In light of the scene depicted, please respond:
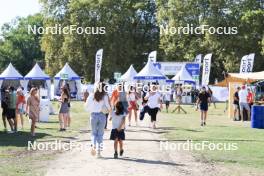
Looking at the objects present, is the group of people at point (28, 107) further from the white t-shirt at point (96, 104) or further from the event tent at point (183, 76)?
the event tent at point (183, 76)

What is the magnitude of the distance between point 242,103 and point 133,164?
18.0 metres

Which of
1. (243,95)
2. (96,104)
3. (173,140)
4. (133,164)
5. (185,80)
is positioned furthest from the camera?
(185,80)

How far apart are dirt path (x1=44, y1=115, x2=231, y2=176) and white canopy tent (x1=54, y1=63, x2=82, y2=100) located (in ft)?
131

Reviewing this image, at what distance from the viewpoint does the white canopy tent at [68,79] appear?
185 feet

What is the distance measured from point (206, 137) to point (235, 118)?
37.6 feet

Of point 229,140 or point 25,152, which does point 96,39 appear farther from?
point 25,152

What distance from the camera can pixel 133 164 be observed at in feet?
41.3

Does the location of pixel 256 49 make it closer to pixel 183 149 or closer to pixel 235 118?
pixel 235 118

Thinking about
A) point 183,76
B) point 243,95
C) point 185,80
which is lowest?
point 243,95

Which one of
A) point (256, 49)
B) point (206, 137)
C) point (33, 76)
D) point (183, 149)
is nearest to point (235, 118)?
point (206, 137)

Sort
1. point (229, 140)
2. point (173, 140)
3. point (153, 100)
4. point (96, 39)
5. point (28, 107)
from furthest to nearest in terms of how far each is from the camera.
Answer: point (96, 39), point (153, 100), point (28, 107), point (229, 140), point (173, 140)

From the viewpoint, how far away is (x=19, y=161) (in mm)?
13359

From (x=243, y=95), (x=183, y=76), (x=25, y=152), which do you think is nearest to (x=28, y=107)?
(x=25, y=152)

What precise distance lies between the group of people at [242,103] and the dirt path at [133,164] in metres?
13.8
